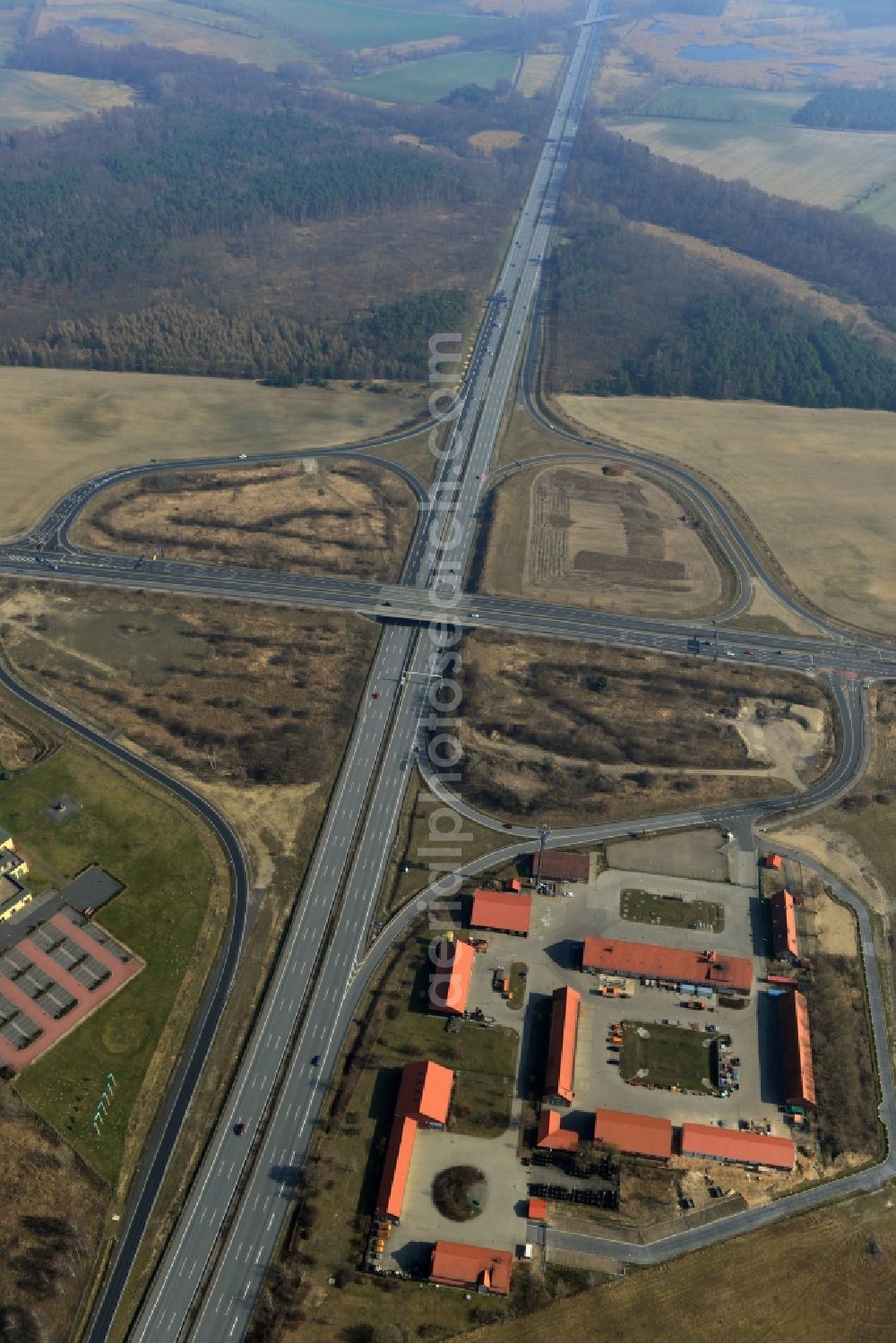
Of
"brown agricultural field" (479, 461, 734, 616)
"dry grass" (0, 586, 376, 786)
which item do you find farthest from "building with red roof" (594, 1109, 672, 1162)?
"brown agricultural field" (479, 461, 734, 616)

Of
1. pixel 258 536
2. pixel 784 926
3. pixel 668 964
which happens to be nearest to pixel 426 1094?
pixel 668 964

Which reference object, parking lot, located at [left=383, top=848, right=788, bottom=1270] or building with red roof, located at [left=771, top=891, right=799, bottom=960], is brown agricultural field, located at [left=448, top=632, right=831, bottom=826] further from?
building with red roof, located at [left=771, top=891, right=799, bottom=960]

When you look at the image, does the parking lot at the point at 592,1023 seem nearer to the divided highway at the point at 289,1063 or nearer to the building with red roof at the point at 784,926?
the building with red roof at the point at 784,926

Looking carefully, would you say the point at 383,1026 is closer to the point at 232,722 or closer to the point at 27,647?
the point at 232,722

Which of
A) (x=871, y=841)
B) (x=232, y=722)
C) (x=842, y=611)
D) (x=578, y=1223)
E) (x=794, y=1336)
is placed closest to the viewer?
(x=794, y=1336)

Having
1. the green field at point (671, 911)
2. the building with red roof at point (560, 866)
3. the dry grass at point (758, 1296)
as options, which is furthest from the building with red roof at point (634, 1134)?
the building with red roof at point (560, 866)

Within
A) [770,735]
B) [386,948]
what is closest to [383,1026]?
[386,948]
